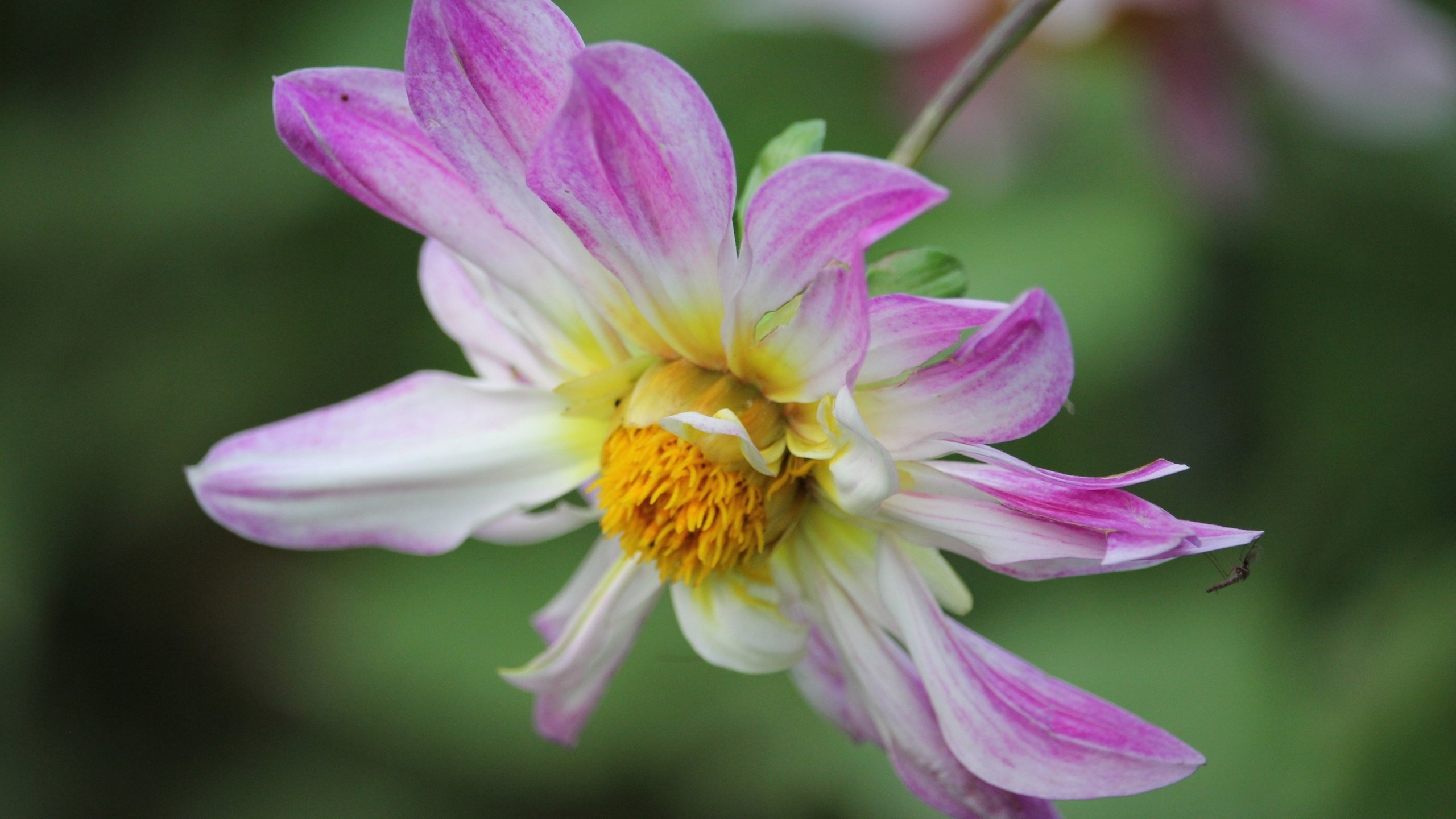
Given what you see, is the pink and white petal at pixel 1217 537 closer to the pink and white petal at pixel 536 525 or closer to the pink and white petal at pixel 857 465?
the pink and white petal at pixel 857 465

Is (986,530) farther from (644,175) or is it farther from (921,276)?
(644,175)

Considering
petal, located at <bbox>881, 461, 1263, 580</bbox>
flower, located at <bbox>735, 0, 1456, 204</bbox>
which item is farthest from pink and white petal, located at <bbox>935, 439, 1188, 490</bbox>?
flower, located at <bbox>735, 0, 1456, 204</bbox>

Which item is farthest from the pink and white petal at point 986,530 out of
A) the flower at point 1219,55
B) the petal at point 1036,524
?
the flower at point 1219,55

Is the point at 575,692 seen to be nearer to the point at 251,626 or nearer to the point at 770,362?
the point at 770,362

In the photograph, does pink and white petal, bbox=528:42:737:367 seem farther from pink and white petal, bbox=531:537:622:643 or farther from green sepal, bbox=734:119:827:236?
pink and white petal, bbox=531:537:622:643

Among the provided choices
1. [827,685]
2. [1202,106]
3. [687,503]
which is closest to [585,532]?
[1202,106]

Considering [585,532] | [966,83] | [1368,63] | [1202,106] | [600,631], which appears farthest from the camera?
[585,532]
